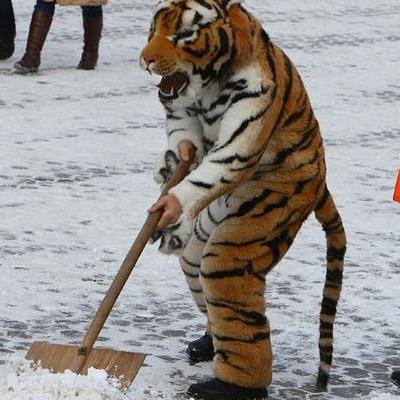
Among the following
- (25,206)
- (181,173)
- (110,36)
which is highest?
(181,173)

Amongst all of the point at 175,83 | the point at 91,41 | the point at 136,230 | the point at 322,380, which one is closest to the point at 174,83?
the point at 175,83

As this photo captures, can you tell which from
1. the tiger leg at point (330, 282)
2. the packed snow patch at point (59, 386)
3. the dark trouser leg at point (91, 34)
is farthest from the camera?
the dark trouser leg at point (91, 34)

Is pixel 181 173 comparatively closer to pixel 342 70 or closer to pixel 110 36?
pixel 342 70

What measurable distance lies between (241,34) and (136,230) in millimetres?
2746

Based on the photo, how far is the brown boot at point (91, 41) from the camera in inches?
454

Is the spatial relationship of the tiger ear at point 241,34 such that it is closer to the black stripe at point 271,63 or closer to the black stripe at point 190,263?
the black stripe at point 271,63

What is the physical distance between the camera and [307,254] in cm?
691

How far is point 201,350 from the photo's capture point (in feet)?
17.3

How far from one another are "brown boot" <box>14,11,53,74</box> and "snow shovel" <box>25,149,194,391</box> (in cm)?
676

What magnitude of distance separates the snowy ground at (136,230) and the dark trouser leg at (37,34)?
201 mm

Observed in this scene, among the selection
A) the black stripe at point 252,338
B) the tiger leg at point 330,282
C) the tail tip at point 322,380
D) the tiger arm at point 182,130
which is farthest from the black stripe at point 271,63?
the tail tip at point 322,380

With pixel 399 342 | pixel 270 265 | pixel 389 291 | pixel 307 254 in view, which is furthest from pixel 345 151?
pixel 270 265

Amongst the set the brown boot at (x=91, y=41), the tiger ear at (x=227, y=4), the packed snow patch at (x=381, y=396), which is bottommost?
the brown boot at (x=91, y=41)

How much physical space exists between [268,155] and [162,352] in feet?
3.43
